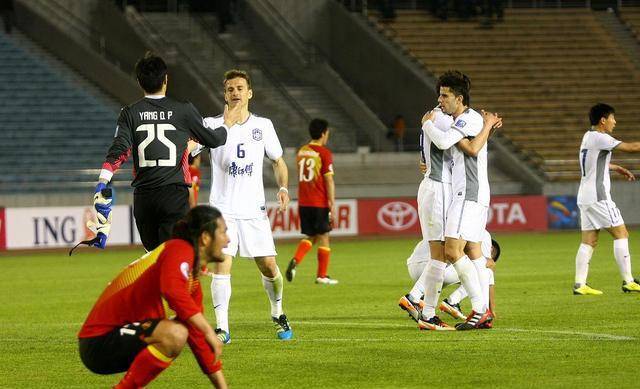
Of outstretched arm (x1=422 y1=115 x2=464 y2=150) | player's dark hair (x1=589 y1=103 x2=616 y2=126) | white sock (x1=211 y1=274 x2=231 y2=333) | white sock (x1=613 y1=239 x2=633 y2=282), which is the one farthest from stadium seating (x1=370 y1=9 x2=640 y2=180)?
white sock (x1=211 y1=274 x2=231 y2=333)

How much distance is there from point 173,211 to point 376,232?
796 inches

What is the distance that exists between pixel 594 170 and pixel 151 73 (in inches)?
292

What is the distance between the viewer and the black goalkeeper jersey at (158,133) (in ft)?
34.2

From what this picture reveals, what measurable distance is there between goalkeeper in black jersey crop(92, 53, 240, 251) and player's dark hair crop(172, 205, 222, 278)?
291 cm

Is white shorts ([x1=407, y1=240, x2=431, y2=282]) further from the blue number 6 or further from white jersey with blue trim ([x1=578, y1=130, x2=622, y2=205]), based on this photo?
white jersey with blue trim ([x1=578, y1=130, x2=622, y2=205])

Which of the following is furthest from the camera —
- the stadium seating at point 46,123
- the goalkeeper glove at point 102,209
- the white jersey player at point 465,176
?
the stadium seating at point 46,123

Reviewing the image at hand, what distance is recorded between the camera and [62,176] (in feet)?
104

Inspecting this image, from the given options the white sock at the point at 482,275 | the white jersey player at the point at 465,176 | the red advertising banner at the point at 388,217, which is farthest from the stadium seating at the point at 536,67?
the white jersey player at the point at 465,176

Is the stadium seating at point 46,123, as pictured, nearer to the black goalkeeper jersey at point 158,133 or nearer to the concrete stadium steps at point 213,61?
the concrete stadium steps at point 213,61

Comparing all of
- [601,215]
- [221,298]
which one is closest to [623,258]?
[601,215]

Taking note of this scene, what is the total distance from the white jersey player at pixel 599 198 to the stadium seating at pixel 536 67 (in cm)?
1996

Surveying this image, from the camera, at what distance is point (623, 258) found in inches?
620

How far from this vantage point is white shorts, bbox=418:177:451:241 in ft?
39.3

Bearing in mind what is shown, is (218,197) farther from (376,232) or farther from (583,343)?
(376,232)
